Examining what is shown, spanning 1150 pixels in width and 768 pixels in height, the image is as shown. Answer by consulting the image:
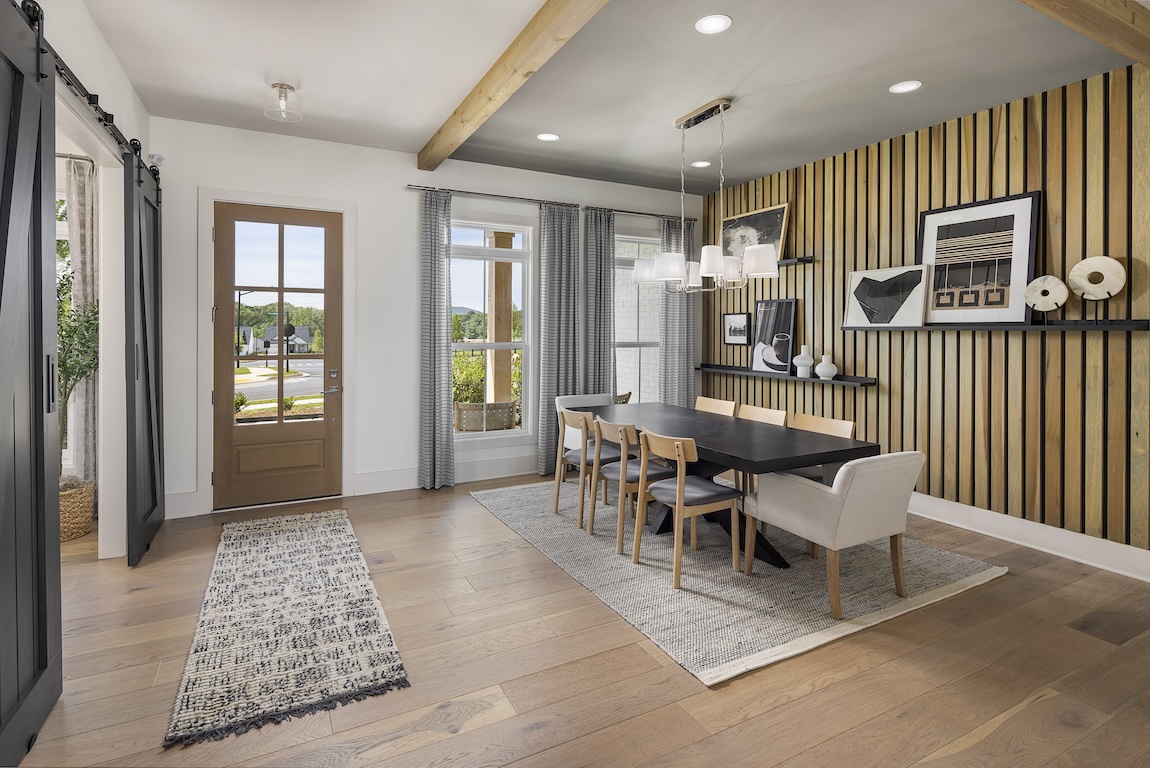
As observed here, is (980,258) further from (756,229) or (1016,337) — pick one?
(756,229)

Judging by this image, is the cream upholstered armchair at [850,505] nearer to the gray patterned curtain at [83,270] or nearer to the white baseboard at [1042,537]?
the white baseboard at [1042,537]

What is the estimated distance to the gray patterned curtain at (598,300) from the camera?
5863 millimetres

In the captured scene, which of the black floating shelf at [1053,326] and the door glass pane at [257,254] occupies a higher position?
the door glass pane at [257,254]

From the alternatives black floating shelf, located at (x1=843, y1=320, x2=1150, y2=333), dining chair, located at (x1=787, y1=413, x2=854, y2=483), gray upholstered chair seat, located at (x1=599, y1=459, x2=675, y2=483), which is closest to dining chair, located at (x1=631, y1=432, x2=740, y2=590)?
gray upholstered chair seat, located at (x1=599, y1=459, x2=675, y2=483)

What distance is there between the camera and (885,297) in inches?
184

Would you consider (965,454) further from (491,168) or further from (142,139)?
(142,139)

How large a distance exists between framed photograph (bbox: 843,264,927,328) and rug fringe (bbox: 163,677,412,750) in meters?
4.13

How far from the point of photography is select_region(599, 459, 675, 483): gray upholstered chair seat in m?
3.64

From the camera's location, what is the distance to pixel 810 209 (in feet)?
17.6

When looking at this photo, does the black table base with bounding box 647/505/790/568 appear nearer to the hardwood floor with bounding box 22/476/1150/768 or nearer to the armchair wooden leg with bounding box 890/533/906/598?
the armchair wooden leg with bounding box 890/533/906/598

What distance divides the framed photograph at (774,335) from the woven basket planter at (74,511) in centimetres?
538

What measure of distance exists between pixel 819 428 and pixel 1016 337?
140cm

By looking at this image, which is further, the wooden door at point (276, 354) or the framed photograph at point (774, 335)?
the framed photograph at point (774, 335)

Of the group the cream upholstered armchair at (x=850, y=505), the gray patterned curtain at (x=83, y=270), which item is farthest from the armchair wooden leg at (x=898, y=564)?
the gray patterned curtain at (x=83, y=270)
